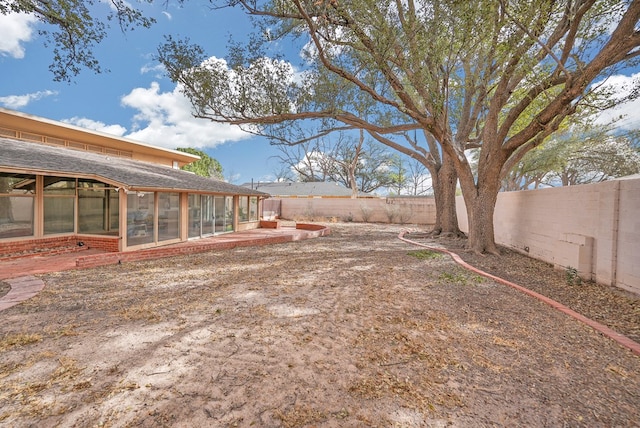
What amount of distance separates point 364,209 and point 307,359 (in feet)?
62.9

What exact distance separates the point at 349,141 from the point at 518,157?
2514 cm

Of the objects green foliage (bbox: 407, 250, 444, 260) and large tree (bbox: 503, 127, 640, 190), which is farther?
large tree (bbox: 503, 127, 640, 190)

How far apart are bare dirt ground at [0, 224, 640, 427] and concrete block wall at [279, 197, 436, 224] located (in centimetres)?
1588

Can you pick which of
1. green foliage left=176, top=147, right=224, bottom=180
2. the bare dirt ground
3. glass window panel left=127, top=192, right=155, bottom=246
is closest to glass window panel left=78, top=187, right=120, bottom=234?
glass window panel left=127, top=192, right=155, bottom=246

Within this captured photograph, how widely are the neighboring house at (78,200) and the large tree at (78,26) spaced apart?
270 centimetres

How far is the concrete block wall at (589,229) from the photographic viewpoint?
4809 mm

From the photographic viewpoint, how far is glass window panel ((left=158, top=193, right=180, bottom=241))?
29.8 ft

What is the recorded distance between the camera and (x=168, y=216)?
30.9 ft

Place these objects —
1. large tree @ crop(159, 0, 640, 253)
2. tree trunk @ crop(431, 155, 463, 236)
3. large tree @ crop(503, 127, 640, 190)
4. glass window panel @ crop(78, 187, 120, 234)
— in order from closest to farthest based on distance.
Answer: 1. large tree @ crop(159, 0, 640, 253)
2. glass window panel @ crop(78, 187, 120, 234)
3. tree trunk @ crop(431, 155, 463, 236)
4. large tree @ crop(503, 127, 640, 190)

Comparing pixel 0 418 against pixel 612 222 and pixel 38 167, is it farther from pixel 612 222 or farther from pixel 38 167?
pixel 612 222

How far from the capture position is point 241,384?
2.37 metres

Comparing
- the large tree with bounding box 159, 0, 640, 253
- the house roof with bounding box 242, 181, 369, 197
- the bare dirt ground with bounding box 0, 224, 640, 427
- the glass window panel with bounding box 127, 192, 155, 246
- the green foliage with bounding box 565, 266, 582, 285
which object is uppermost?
the large tree with bounding box 159, 0, 640, 253

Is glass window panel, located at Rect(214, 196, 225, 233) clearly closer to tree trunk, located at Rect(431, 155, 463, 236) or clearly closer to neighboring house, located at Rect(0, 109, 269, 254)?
neighboring house, located at Rect(0, 109, 269, 254)

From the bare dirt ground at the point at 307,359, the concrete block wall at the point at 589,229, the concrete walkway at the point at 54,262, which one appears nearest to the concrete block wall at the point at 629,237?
the concrete block wall at the point at 589,229
